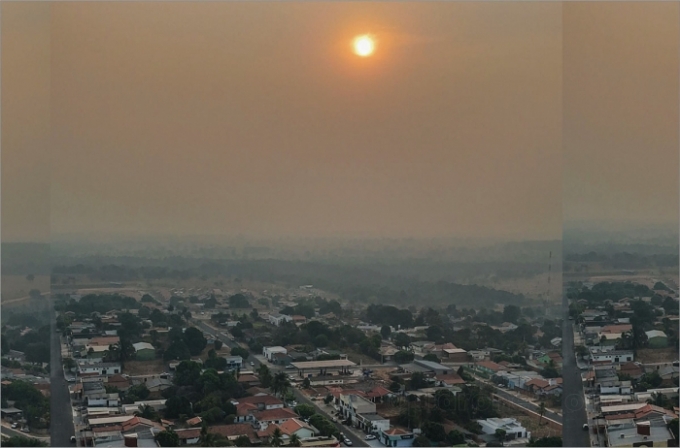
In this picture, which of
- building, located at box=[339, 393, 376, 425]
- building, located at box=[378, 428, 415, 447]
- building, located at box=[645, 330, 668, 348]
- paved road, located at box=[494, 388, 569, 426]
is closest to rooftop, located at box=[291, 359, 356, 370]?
building, located at box=[339, 393, 376, 425]

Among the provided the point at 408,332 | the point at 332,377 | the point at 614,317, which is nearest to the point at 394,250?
Result: the point at 408,332

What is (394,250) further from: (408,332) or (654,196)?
(654,196)

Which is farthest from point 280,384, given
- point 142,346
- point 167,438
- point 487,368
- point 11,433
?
point 11,433

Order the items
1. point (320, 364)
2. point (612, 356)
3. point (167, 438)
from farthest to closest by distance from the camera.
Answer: point (612, 356)
point (320, 364)
point (167, 438)

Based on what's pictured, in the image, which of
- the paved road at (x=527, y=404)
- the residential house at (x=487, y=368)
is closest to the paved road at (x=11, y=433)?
the residential house at (x=487, y=368)

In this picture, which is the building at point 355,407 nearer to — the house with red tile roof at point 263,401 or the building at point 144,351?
the house with red tile roof at point 263,401

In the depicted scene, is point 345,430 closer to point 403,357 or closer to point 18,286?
point 403,357

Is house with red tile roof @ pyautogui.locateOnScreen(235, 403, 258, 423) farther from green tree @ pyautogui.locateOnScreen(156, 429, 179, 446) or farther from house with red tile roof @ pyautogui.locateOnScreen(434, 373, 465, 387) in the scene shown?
house with red tile roof @ pyautogui.locateOnScreen(434, 373, 465, 387)
